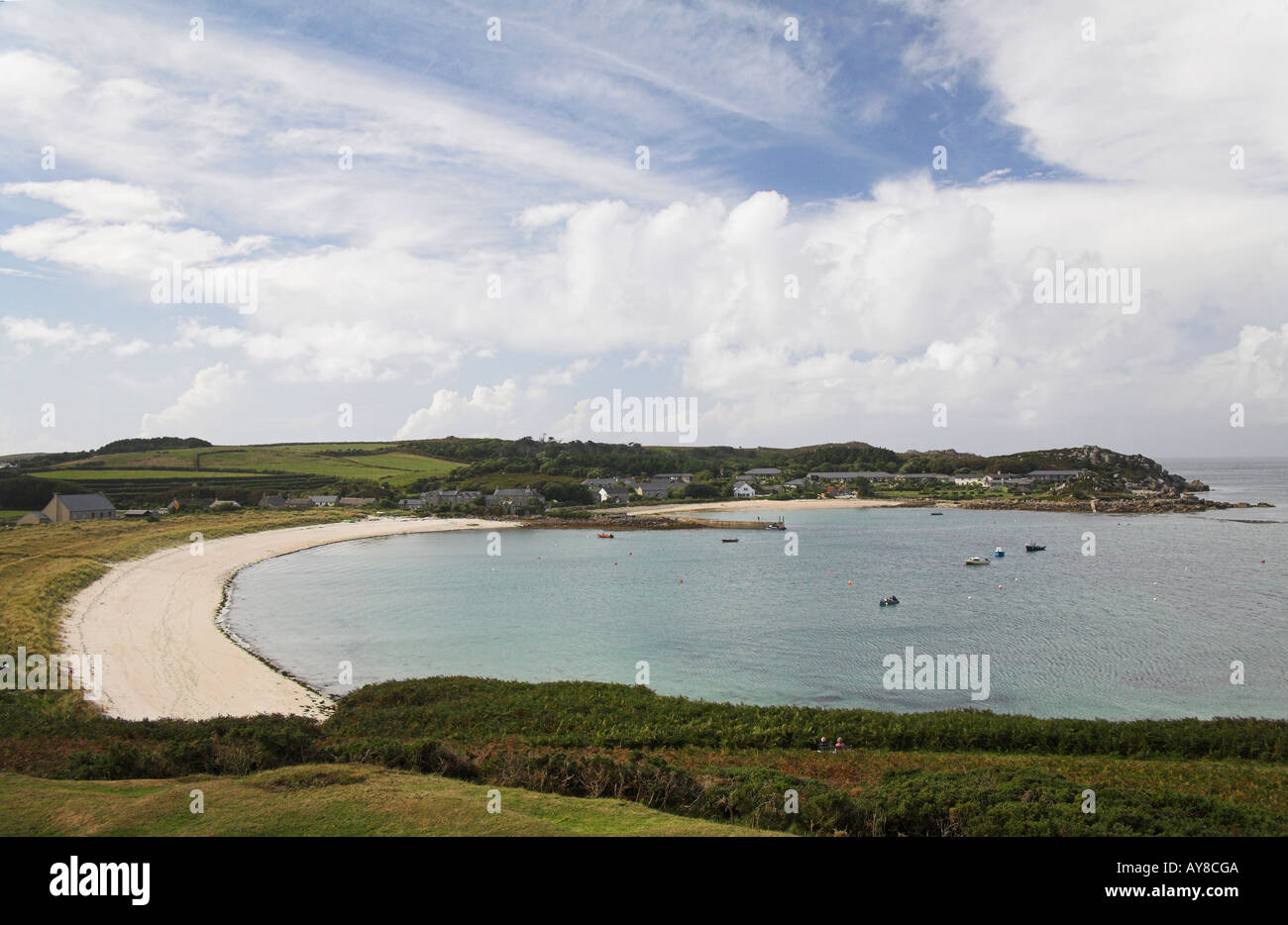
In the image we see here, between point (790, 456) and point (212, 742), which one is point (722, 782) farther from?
point (790, 456)

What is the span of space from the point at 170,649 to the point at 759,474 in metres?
132

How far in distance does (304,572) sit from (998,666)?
48.6 meters

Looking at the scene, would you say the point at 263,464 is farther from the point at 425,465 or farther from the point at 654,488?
the point at 654,488

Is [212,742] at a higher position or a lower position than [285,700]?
higher

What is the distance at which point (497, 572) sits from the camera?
56875 mm

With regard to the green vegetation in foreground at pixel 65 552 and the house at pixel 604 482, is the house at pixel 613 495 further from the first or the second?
the green vegetation in foreground at pixel 65 552

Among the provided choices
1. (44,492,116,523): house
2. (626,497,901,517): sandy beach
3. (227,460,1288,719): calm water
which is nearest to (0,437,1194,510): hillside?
(44,492,116,523): house

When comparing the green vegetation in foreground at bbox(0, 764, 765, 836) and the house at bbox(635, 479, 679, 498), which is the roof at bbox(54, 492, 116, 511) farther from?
the green vegetation in foreground at bbox(0, 764, 765, 836)

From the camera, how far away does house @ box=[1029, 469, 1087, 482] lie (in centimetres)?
13288

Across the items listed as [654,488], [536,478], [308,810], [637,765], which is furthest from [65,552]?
[654,488]

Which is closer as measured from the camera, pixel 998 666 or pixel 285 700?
pixel 285 700

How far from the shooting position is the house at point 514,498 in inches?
4195
